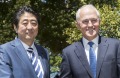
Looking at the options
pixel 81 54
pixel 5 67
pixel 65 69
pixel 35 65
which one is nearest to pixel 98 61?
pixel 81 54

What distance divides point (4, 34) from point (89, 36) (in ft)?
44.4

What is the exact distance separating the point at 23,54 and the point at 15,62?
179 millimetres

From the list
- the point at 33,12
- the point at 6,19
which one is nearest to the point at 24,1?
the point at 6,19

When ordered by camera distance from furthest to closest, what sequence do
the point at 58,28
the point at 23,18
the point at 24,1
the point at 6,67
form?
the point at 58,28 < the point at 24,1 < the point at 23,18 < the point at 6,67

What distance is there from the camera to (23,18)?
414 centimetres

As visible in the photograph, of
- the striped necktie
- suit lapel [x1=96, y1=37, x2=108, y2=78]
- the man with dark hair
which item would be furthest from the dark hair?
suit lapel [x1=96, y1=37, x2=108, y2=78]

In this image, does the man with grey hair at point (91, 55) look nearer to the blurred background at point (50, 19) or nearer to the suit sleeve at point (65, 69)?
the suit sleeve at point (65, 69)

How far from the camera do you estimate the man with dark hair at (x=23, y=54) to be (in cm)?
397

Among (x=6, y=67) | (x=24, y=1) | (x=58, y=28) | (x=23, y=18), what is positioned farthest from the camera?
(x=58, y=28)

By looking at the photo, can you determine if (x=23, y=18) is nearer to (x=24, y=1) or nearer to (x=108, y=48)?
(x=108, y=48)

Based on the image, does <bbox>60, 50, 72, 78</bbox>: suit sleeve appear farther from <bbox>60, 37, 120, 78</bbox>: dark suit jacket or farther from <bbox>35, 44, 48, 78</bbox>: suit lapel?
<bbox>35, 44, 48, 78</bbox>: suit lapel

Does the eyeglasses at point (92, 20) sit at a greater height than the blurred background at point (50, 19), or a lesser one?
greater

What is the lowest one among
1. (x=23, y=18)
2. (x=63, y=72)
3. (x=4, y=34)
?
(x=4, y=34)

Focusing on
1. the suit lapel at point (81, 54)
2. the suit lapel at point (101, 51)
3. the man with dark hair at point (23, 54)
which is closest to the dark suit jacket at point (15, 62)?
the man with dark hair at point (23, 54)
